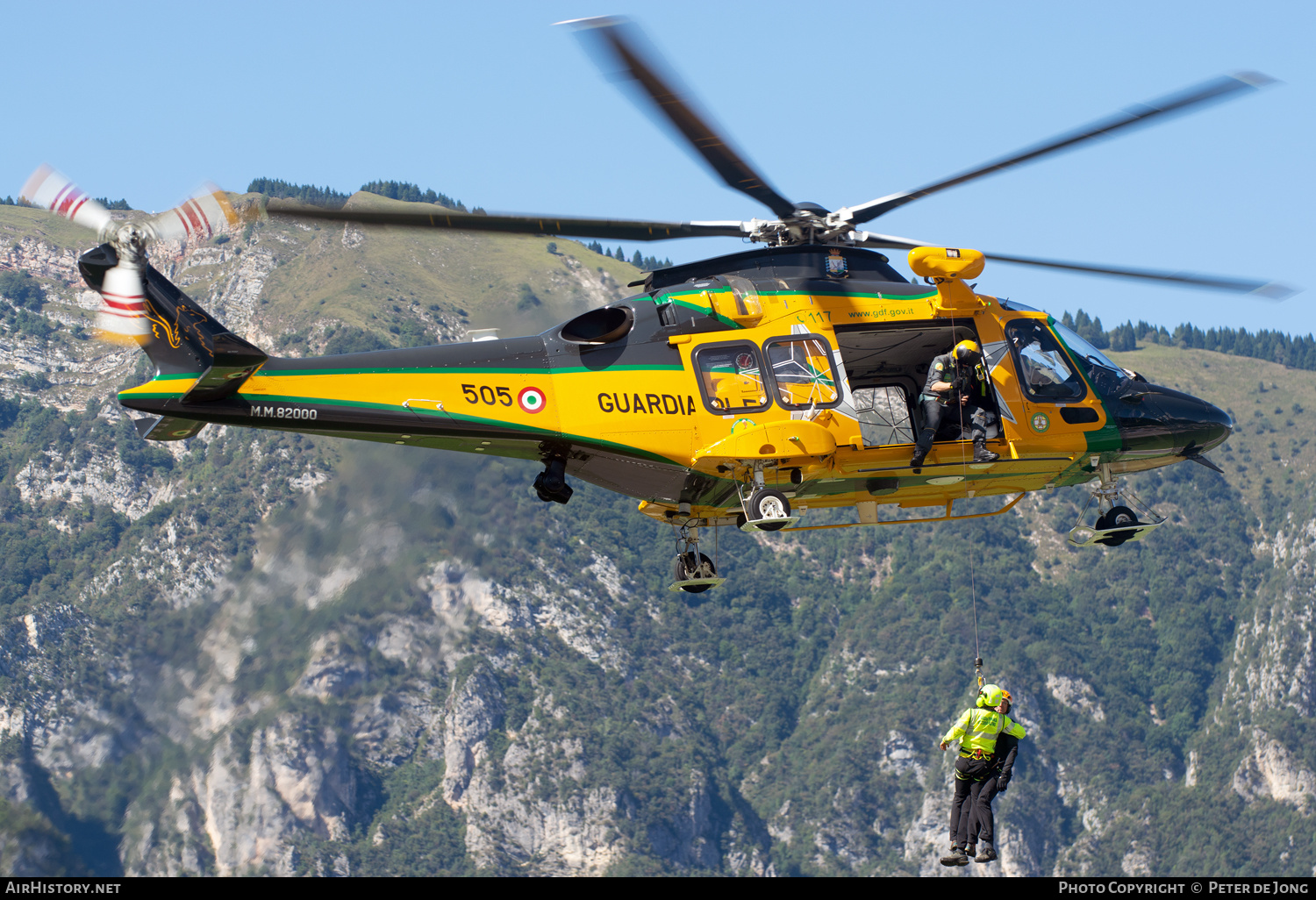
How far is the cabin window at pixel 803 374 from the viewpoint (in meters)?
22.9

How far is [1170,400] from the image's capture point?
25906mm

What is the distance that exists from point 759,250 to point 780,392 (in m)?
2.34

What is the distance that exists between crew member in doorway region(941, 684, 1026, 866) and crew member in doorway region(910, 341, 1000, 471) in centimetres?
393

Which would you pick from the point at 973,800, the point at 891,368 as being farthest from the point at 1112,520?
the point at 973,800

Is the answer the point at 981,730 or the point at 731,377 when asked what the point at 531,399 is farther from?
the point at 981,730

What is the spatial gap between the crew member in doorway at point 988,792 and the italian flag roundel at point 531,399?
24.7 ft

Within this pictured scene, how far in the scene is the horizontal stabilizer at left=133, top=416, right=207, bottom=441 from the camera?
874 inches

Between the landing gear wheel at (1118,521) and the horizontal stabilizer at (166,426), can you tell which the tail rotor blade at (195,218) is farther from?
the landing gear wheel at (1118,521)

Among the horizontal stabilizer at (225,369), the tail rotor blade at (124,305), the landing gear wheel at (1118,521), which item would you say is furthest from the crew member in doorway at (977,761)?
the tail rotor blade at (124,305)

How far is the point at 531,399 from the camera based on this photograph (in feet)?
74.5

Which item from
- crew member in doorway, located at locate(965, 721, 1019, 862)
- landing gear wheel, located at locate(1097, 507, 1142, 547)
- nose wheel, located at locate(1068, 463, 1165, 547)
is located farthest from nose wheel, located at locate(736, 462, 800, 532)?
landing gear wheel, located at locate(1097, 507, 1142, 547)

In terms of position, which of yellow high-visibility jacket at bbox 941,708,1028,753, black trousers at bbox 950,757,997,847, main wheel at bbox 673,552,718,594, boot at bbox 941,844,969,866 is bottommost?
boot at bbox 941,844,969,866

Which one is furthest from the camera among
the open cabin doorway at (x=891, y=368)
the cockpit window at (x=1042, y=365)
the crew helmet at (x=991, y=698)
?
the cockpit window at (x=1042, y=365)

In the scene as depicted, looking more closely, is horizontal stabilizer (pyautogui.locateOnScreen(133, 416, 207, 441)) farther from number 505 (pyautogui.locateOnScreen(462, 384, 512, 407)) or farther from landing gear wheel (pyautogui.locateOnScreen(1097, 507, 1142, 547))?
landing gear wheel (pyautogui.locateOnScreen(1097, 507, 1142, 547))
